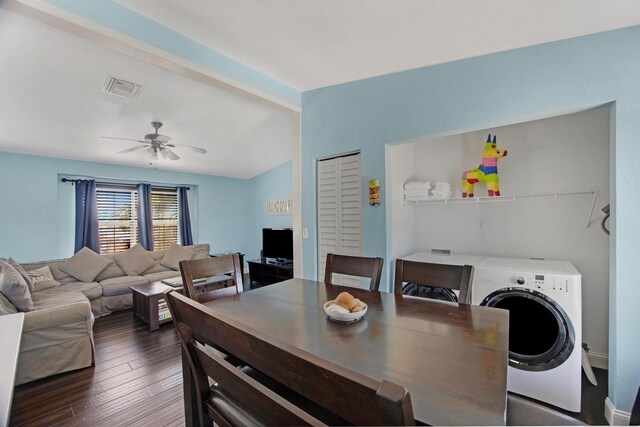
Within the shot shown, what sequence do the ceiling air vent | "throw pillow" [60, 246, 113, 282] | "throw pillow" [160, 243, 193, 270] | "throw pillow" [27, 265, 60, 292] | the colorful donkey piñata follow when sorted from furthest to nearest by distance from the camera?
"throw pillow" [160, 243, 193, 270]
"throw pillow" [60, 246, 113, 282]
"throw pillow" [27, 265, 60, 292]
the ceiling air vent
the colorful donkey piñata

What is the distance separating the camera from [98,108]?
301 centimetres

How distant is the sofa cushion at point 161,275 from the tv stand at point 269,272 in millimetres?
1404

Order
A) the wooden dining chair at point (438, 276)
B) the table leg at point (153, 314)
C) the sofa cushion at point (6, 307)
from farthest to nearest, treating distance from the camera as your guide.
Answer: the table leg at point (153, 314) → the sofa cushion at point (6, 307) → the wooden dining chair at point (438, 276)

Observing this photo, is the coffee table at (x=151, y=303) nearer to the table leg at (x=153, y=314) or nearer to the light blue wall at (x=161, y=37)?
the table leg at (x=153, y=314)

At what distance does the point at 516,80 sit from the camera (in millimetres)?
1859

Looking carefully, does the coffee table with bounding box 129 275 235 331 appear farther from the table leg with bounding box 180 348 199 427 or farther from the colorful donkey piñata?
the colorful donkey piñata

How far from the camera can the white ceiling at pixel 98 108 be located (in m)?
2.15

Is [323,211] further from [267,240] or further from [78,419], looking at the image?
[267,240]

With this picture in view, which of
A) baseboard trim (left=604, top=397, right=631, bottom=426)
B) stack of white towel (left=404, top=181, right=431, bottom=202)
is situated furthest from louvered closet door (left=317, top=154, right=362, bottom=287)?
baseboard trim (left=604, top=397, right=631, bottom=426)

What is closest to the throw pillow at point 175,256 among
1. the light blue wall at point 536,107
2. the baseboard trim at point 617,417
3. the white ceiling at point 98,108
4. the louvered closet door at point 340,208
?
the white ceiling at point 98,108

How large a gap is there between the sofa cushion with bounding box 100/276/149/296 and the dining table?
3301 mm

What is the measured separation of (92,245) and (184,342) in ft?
16.5

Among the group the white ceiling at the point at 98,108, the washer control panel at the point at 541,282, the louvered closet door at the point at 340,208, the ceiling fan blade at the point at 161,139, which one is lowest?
the washer control panel at the point at 541,282

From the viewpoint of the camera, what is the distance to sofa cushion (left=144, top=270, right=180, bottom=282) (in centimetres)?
429
